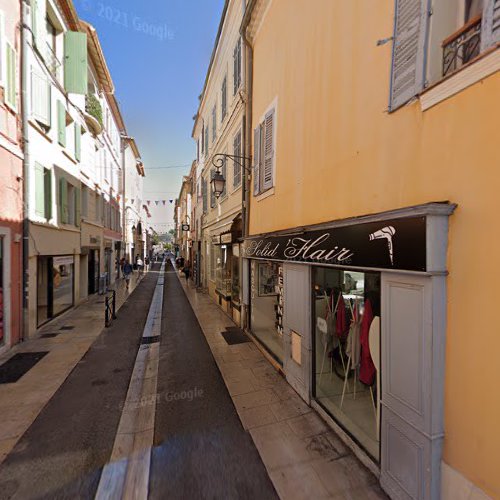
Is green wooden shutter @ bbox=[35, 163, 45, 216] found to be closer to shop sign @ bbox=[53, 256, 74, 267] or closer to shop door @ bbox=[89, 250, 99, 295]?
shop sign @ bbox=[53, 256, 74, 267]

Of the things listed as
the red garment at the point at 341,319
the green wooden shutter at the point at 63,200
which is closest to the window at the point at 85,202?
the green wooden shutter at the point at 63,200

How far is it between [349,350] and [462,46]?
3.75 metres

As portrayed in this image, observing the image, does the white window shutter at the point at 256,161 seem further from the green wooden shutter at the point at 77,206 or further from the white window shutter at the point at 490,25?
the green wooden shutter at the point at 77,206

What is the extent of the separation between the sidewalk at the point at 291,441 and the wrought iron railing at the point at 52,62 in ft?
35.9

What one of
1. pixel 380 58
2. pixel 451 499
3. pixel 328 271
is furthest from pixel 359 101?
pixel 451 499

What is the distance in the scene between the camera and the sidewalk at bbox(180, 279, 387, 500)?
288cm

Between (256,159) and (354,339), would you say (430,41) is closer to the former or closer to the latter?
(354,339)

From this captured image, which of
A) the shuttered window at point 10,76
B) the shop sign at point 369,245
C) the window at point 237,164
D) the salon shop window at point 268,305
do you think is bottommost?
the salon shop window at point 268,305

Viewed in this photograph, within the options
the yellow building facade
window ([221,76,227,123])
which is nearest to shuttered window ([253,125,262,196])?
the yellow building facade

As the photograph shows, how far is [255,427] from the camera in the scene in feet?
12.6

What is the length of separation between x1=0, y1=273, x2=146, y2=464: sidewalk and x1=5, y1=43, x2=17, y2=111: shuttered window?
6208 millimetres

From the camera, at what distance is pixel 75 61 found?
9.80 m

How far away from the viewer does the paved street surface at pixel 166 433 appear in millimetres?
2891

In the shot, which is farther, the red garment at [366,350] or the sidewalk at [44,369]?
the sidewalk at [44,369]
